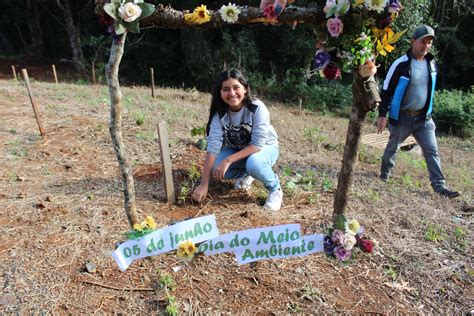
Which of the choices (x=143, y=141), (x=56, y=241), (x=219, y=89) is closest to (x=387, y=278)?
(x=219, y=89)

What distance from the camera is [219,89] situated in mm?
3000

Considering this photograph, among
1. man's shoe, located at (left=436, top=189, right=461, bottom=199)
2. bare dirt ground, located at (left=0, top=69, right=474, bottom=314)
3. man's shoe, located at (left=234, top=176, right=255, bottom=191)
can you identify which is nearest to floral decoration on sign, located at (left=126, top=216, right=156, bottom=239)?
bare dirt ground, located at (left=0, top=69, right=474, bottom=314)

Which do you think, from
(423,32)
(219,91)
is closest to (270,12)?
(219,91)

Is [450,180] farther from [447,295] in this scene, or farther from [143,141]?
[143,141]

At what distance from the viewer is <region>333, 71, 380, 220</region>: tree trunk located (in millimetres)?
2072

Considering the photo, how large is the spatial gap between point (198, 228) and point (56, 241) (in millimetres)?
1094

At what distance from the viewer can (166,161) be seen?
2910mm

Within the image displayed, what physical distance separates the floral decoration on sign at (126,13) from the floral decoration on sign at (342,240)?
165 cm

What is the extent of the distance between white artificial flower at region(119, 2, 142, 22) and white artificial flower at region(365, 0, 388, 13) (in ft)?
4.04

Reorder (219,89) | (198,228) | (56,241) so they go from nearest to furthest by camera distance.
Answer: (198,228), (56,241), (219,89)

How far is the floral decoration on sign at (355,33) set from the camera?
75.9 inches

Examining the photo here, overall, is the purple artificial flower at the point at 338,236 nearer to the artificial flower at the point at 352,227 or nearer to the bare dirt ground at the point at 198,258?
the artificial flower at the point at 352,227

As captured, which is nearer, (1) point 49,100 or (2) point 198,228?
(2) point 198,228

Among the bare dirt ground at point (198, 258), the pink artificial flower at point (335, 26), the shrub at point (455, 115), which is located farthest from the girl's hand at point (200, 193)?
the shrub at point (455, 115)
